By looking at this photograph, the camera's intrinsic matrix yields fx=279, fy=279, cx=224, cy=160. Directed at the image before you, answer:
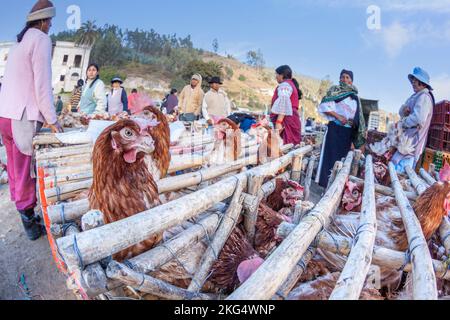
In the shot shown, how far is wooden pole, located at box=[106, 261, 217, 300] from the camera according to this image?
0.96m

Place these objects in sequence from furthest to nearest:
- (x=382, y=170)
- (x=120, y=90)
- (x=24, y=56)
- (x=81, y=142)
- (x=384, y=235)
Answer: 1. (x=120, y=90)
2. (x=382, y=170)
3. (x=81, y=142)
4. (x=24, y=56)
5. (x=384, y=235)

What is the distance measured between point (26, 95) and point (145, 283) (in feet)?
6.33

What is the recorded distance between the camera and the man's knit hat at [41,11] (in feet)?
7.14

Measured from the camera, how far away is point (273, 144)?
359 centimetres

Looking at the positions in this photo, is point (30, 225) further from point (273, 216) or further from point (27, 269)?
point (273, 216)

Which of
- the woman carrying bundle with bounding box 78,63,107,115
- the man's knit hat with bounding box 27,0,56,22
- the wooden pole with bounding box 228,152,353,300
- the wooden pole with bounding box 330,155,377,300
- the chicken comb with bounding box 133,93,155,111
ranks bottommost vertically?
the wooden pole with bounding box 330,155,377,300

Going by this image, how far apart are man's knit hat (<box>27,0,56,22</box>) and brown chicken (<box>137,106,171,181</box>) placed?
1046mm

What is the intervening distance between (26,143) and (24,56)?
2.20 feet

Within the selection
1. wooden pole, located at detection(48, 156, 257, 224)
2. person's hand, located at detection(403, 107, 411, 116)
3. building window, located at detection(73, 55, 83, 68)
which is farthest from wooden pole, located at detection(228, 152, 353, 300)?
building window, located at detection(73, 55, 83, 68)

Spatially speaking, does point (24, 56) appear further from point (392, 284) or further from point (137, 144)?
point (392, 284)

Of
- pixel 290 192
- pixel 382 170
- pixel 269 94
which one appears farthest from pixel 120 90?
pixel 269 94

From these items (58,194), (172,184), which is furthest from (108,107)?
(172,184)

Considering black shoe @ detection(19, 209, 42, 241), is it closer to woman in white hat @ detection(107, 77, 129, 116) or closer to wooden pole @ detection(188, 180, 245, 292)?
wooden pole @ detection(188, 180, 245, 292)
